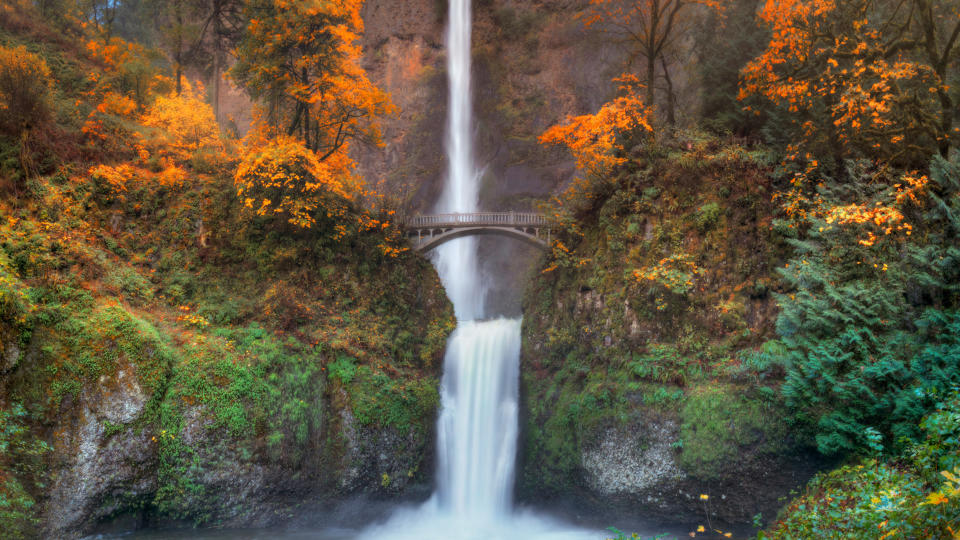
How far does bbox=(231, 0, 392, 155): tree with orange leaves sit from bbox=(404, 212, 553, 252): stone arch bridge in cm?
368

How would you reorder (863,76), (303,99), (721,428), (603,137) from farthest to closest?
(303,99)
(603,137)
(721,428)
(863,76)

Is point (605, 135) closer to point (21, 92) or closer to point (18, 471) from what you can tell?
point (21, 92)

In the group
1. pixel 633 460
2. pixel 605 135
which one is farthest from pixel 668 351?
pixel 605 135

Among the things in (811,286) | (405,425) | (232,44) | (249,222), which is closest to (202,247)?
(249,222)

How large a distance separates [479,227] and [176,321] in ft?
33.9

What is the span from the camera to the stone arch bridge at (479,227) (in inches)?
764

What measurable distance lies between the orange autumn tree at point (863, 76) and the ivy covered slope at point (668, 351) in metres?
1.70

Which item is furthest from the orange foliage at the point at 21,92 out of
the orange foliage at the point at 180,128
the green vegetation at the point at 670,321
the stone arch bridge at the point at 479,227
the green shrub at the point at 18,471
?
the green vegetation at the point at 670,321

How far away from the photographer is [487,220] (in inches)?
789

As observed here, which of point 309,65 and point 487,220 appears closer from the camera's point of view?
point 309,65

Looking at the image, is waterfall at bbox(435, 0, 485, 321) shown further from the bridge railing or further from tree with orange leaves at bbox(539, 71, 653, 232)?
tree with orange leaves at bbox(539, 71, 653, 232)

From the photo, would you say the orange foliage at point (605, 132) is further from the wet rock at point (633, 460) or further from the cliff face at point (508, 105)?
the cliff face at point (508, 105)

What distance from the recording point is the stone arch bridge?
63.7ft

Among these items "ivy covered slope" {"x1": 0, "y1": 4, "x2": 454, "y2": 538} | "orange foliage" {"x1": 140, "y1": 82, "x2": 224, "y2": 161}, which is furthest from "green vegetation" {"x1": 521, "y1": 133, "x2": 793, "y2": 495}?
"orange foliage" {"x1": 140, "y1": 82, "x2": 224, "y2": 161}
